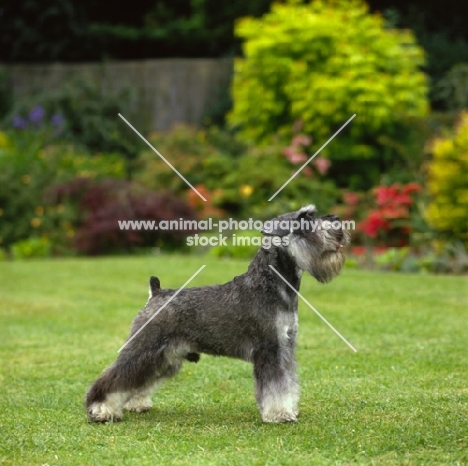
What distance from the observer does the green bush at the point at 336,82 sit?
19906mm

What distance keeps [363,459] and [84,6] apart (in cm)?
2701

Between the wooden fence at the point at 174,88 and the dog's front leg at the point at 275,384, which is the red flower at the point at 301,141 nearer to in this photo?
the wooden fence at the point at 174,88

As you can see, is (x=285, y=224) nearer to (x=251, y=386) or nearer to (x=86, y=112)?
(x=251, y=386)

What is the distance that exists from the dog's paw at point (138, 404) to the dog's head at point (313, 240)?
1.61 m

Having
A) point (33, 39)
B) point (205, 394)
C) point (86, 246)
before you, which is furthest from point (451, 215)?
point (33, 39)

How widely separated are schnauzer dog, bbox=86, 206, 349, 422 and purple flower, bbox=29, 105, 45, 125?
722 inches

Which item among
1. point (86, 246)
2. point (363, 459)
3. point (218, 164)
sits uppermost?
point (363, 459)

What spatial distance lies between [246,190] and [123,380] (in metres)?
12.4

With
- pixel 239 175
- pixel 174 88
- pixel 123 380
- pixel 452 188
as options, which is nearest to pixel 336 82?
pixel 239 175

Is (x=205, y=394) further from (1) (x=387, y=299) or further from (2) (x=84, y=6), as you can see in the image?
(2) (x=84, y=6)

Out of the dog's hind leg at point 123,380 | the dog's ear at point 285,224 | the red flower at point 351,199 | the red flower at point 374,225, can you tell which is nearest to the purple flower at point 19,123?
the red flower at point 351,199

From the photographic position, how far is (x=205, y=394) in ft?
26.5

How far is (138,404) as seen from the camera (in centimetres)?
737

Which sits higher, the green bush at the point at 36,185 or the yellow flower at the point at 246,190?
the yellow flower at the point at 246,190
